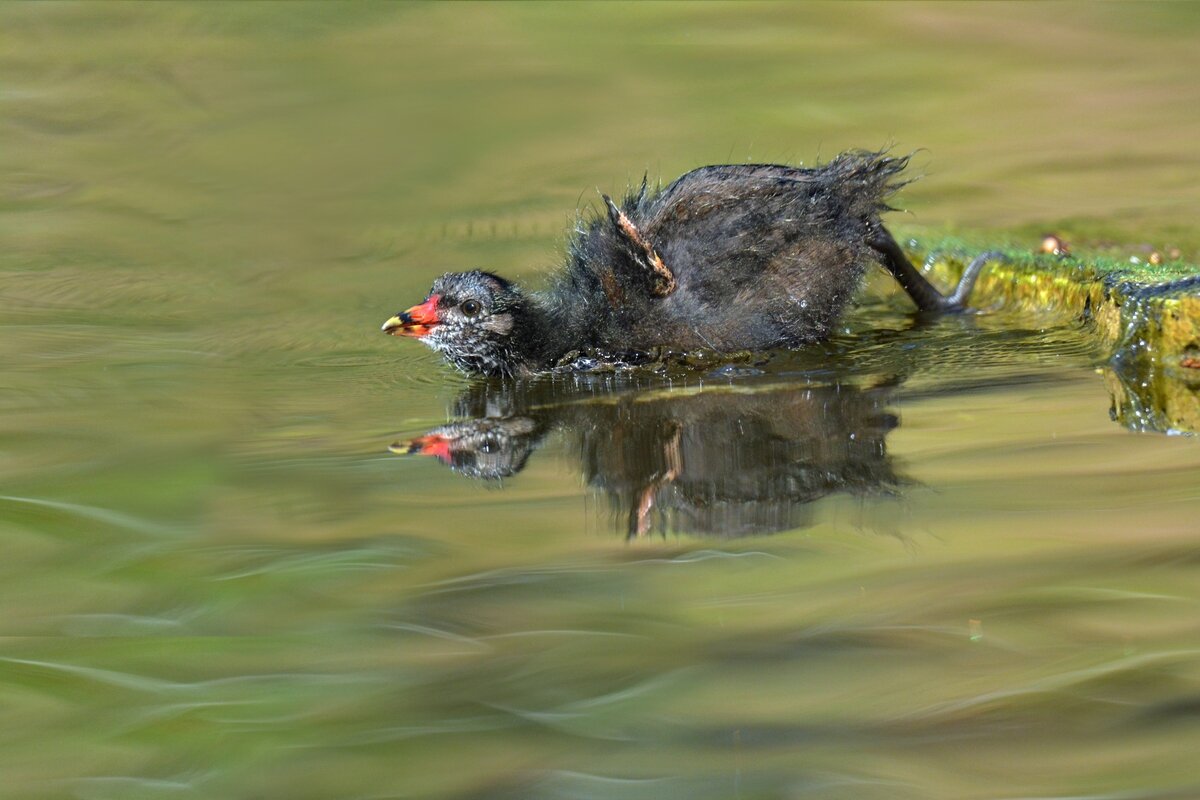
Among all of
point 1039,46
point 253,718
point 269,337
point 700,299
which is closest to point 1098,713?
point 253,718

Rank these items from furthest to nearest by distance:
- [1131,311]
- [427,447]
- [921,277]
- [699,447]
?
[921,277] < [1131,311] < [427,447] < [699,447]

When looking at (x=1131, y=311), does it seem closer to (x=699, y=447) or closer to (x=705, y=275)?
(x=705, y=275)

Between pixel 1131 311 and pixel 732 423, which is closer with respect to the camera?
pixel 732 423

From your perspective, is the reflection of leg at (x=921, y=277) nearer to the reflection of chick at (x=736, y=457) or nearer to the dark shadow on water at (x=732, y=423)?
the dark shadow on water at (x=732, y=423)

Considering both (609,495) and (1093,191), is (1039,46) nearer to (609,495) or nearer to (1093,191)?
(1093,191)

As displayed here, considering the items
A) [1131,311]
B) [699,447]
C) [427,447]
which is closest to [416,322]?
[427,447]

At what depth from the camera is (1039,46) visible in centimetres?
991

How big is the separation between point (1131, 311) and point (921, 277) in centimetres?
114

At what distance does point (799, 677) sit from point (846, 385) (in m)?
2.23

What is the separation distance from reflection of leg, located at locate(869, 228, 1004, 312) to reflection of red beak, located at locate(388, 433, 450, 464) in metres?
2.02

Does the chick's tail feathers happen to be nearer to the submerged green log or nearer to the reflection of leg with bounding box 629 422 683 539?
the submerged green log

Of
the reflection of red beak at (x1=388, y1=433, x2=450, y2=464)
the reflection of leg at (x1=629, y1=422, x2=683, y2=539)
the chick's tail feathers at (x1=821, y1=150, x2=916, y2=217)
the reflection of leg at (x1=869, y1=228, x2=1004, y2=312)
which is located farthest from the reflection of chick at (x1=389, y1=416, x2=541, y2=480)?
the reflection of leg at (x1=869, y1=228, x2=1004, y2=312)

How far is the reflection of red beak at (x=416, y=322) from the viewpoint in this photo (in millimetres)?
5664

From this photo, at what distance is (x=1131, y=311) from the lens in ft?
16.0
